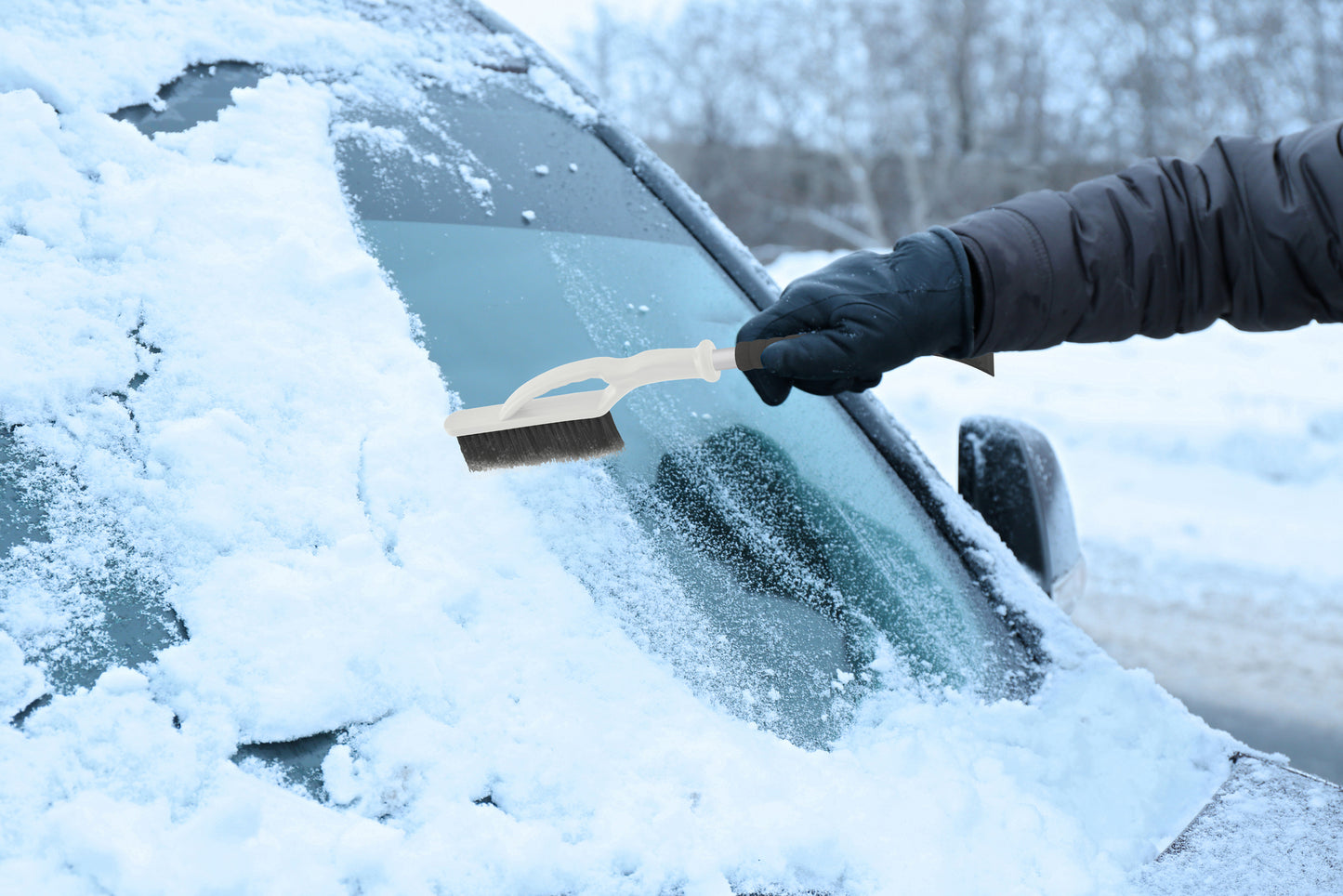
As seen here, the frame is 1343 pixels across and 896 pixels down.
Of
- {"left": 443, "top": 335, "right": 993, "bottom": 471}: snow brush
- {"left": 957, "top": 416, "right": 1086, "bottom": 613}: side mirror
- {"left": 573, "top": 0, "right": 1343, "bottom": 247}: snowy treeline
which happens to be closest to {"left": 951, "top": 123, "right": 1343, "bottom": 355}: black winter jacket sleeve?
{"left": 957, "top": 416, "right": 1086, "bottom": 613}: side mirror

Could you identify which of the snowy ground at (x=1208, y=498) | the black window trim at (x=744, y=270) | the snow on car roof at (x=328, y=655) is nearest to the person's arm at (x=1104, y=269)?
the black window trim at (x=744, y=270)

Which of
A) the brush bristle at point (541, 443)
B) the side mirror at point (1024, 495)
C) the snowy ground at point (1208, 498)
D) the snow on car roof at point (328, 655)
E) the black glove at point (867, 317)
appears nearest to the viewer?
the snow on car roof at point (328, 655)

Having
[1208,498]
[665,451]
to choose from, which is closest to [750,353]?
[665,451]

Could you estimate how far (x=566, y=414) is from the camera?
1.18 meters

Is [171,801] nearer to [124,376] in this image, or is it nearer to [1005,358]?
[124,376]

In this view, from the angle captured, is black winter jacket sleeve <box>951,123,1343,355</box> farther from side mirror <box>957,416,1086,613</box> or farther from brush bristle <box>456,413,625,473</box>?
brush bristle <box>456,413,625,473</box>

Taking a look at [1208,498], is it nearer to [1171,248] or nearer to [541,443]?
[1171,248]

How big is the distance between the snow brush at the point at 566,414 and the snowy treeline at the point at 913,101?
13.9m

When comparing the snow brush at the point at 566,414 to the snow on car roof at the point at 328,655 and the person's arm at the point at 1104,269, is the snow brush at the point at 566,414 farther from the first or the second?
the person's arm at the point at 1104,269

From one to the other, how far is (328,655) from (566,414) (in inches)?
17.6

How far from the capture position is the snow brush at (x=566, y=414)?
110cm

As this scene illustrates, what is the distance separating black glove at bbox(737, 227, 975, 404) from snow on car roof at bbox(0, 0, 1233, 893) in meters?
0.40

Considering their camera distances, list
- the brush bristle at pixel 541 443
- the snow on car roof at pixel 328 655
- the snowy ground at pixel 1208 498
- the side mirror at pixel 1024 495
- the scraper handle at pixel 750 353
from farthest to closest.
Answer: the snowy ground at pixel 1208 498
the side mirror at pixel 1024 495
the scraper handle at pixel 750 353
the brush bristle at pixel 541 443
the snow on car roof at pixel 328 655

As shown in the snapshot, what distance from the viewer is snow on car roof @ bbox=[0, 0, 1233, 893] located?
2.43ft
